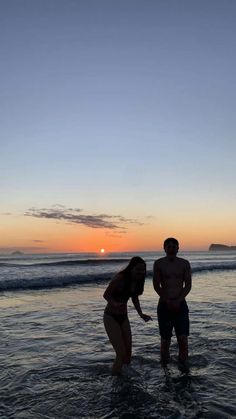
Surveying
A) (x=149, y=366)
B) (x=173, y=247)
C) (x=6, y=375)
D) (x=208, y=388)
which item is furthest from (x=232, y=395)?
(x=6, y=375)

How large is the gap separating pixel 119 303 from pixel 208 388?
2.01 meters

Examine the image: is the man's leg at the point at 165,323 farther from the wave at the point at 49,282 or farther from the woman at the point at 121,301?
the wave at the point at 49,282

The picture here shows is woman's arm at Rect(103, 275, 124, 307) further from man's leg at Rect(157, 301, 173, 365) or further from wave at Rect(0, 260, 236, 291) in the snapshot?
wave at Rect(0, 260, 236, 291)

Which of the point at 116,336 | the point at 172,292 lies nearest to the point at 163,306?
the point at 172,292

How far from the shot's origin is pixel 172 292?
7.19m

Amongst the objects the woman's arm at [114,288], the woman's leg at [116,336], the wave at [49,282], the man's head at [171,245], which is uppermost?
the man's head at [171,245]

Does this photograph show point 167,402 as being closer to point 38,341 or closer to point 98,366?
point 98,366

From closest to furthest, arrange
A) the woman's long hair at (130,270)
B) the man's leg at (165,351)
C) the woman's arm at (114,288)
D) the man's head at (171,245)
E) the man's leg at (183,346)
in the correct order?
the woman's long hair at (130,270), the woman's arm at (114,288), the man's head at (171,245), the man's leg at (183,346), the man's leg at (165,351)

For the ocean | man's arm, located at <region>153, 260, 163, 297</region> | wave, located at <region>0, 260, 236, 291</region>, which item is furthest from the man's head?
wave, located at <region>0, 260, 236, 291</region>

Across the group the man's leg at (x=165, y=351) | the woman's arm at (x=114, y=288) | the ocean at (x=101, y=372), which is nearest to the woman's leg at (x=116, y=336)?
the woman's arm at (x=114, y=288)

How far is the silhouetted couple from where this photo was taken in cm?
656

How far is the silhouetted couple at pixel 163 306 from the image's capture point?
21.5ft

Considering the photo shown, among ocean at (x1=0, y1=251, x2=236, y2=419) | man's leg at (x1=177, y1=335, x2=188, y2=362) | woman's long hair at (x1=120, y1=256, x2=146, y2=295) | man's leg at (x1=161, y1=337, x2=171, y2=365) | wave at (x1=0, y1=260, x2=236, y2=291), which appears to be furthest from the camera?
wave at (x1=0, y1=260, x2=236, y2=291)

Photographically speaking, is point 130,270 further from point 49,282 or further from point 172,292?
point 49,282
